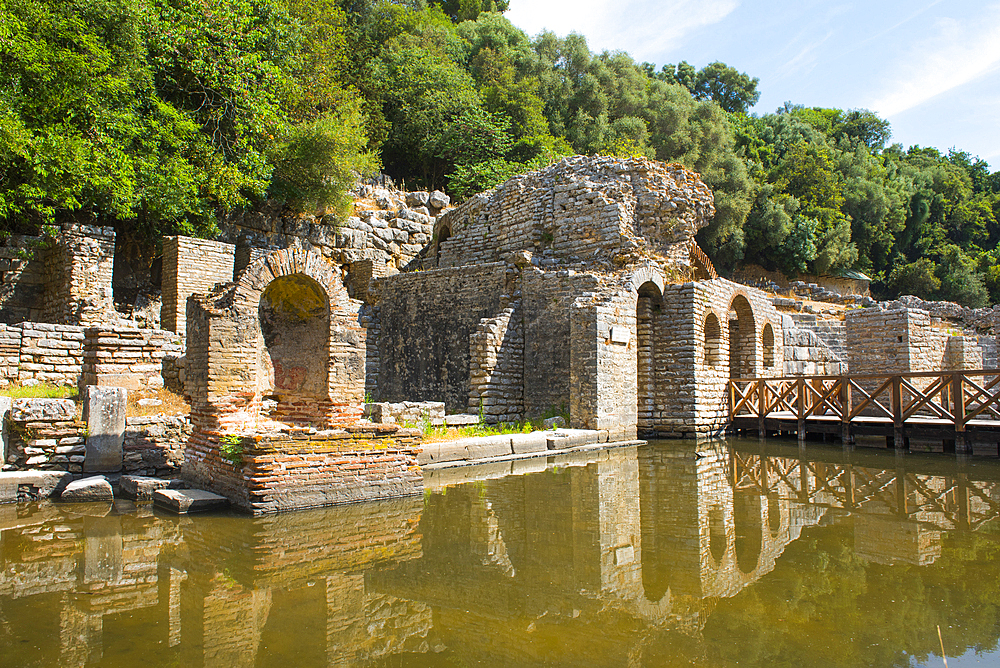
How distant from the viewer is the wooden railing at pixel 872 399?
34.6 feet

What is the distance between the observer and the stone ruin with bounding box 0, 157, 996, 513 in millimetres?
6973

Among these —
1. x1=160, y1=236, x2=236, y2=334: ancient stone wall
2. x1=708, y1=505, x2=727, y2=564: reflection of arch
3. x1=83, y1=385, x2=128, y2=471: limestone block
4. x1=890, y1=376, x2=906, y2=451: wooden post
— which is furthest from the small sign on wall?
x1=160, y1=236, x2=236, y2=334: ancient stone wall

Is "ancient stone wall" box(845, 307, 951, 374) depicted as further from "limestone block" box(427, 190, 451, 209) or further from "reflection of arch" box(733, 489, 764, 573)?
"limestone block" box(427, 190, 451, 209)

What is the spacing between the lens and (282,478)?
20.2ft

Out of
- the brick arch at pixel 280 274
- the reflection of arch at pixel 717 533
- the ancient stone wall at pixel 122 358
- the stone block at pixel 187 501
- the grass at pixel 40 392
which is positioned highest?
the brick arch at pixel 280 274

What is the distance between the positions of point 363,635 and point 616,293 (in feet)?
31.7

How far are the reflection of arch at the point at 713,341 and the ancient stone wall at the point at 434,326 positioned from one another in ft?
14.9

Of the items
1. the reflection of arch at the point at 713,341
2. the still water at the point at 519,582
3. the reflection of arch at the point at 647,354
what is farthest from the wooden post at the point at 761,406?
the still water at the point at 519,582

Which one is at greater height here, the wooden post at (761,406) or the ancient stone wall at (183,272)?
the ancient stone wall at (183,272)

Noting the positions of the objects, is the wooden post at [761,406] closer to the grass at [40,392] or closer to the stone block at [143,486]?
the stone block at [143,486]

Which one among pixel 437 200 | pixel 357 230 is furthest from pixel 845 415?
pixel 437 200

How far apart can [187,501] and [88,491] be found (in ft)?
4.46

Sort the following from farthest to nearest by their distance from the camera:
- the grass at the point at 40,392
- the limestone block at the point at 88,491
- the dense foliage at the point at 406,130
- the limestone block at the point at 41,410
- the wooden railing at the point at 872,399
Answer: the dense foliage at the point at 406,130
the wooden railing at the point at 872,399
the grass at the point at 40,392
the limestone block at the point at 41,410
the limestone block at the point at 88,491

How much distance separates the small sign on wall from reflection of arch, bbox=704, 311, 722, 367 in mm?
2468
